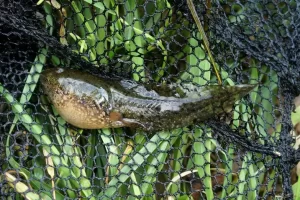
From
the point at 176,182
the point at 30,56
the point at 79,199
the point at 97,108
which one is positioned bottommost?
the point at 79,199

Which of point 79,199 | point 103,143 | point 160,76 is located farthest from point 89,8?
point 79,199

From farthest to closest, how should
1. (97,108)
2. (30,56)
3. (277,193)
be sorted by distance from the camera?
(277,193) → (30,56) → (97,108)

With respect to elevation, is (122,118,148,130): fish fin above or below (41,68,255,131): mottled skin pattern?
below

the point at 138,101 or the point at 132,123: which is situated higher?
the point at 138,101

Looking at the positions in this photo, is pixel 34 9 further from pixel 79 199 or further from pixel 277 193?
pixel 277 193

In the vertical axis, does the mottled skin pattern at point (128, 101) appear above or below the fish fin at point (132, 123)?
above
